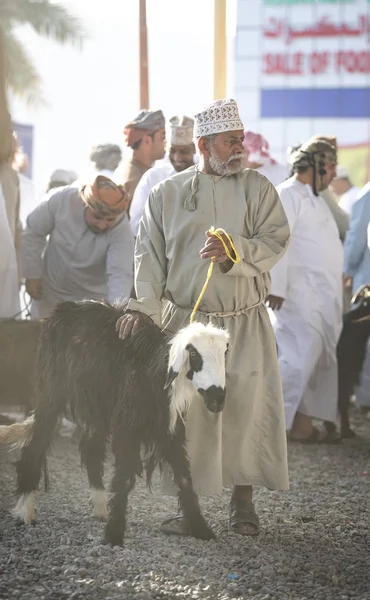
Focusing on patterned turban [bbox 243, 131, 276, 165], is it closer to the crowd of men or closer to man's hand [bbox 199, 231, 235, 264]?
the crowd of men

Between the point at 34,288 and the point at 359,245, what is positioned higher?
the point at 359,245

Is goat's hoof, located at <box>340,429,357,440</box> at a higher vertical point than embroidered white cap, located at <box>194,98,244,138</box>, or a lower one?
lower

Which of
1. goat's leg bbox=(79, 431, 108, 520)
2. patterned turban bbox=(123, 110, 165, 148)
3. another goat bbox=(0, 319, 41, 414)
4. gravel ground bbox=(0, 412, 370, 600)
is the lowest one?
gravel ground bbox=(0, 412, 370, 600)

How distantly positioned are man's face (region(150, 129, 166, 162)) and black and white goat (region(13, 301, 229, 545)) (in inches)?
148

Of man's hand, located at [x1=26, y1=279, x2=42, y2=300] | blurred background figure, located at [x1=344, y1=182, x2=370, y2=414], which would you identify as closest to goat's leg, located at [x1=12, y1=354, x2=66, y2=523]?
man's hand, located at [x1=26, y1=279, x2=42, y2=300]

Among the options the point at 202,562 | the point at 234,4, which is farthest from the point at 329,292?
the point at 202,562

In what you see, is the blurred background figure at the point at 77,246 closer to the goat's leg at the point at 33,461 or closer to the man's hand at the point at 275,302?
the man's hand at the point at 275,302

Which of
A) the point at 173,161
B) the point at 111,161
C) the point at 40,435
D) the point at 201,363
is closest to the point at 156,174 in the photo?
the point at 173,161

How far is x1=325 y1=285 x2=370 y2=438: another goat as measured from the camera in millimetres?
9102

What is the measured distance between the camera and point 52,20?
91.6ft

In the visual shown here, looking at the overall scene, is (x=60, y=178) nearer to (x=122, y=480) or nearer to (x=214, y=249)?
(x=214, y=249)

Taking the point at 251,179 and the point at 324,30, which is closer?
the point at 251,179

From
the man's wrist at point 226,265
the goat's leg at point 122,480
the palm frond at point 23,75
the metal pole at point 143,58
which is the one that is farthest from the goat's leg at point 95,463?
the palm frond at point 23,75

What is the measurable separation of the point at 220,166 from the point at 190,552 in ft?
6.15
